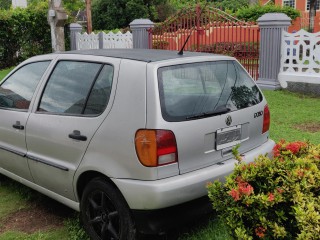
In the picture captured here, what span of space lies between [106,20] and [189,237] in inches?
1172

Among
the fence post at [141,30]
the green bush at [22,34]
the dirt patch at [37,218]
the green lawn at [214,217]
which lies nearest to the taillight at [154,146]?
the green lawn at [214,217]

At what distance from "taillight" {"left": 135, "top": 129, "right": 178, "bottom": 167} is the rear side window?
501 mm

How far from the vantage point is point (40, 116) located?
12.5 feet

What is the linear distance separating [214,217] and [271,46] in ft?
23.3

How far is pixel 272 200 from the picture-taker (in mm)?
2297

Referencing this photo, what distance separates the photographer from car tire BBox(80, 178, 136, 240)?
10.1ft

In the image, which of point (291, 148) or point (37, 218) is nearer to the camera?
point (291, 148)

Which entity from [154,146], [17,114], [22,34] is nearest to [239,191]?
[154,146]

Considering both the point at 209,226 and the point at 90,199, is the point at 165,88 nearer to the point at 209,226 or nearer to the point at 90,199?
the point at 90,199

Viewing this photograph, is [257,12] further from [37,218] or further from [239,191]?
[239,191]

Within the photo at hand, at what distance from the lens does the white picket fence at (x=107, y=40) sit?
A: 13.8 metres

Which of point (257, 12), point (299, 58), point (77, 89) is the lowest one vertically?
point (299, 58)

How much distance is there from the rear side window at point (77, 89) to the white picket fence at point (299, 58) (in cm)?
706

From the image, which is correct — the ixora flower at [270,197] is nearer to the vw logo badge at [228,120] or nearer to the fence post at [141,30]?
the vw logo badge at [228,120]
